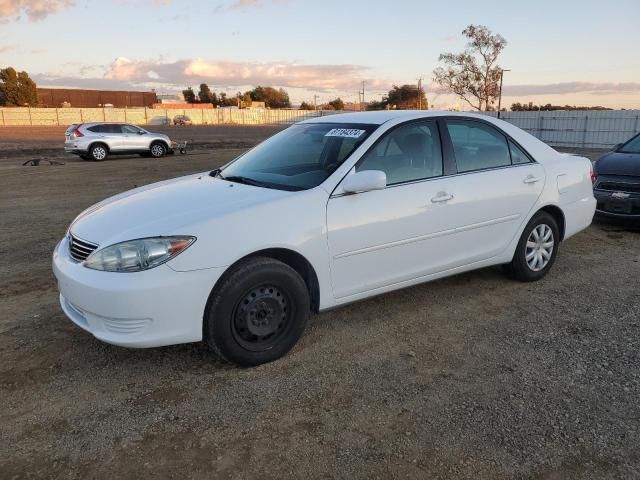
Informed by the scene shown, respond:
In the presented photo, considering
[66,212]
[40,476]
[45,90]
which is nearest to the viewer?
[40,476]

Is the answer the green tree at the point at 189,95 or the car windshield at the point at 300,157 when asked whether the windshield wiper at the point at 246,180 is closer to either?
the car windshield at the point at 300,157

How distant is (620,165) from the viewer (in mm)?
7328

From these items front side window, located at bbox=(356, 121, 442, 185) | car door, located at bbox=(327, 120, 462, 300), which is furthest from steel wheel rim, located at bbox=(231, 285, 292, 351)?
front side window, located at bbox=(356, 121, 442, 185)

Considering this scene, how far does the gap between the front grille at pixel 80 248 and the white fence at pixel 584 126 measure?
27.1 metres

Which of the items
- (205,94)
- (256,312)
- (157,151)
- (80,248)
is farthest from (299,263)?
(205,94)

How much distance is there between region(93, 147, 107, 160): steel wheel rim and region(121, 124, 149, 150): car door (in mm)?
865

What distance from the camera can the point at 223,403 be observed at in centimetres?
304

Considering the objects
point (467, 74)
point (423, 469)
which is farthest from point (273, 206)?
point (467, 74)

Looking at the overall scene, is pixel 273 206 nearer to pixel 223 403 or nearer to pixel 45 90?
pixel 223 403

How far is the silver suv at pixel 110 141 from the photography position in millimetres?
19703

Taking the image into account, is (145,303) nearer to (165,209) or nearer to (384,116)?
(165,209)

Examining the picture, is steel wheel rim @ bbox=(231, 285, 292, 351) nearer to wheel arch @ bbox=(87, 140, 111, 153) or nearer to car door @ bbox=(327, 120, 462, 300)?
car door @ bbox=(327, 120, 462, 300)

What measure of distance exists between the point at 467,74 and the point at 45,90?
255 ft

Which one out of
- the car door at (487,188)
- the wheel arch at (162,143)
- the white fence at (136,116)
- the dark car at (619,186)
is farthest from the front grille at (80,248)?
the white fence at (136,116)
